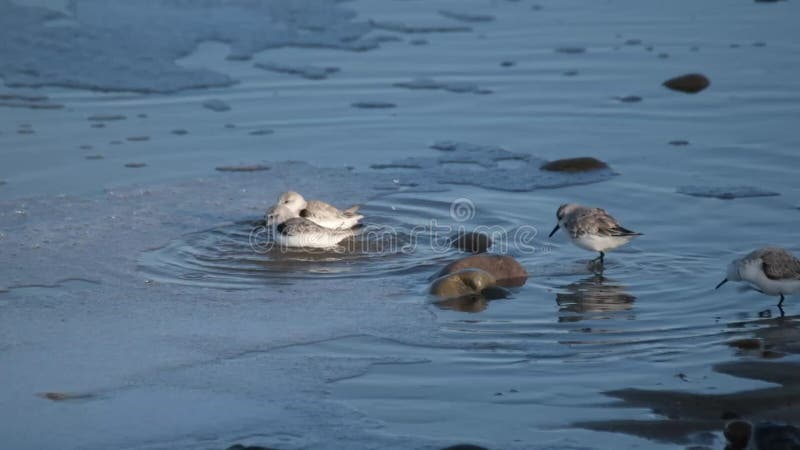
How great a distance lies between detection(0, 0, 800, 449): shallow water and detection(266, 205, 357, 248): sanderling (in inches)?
7.0

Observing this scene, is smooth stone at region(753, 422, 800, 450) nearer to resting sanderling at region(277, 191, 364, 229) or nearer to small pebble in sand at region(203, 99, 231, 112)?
resting sanderling at region(277, 191, 364, 229)

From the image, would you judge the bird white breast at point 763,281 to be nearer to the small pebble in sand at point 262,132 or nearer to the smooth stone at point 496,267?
the smooth stone at point 496,267

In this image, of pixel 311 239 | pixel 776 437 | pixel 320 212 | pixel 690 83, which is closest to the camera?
pixel 776 437

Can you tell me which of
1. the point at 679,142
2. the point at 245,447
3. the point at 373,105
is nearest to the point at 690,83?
the point at 679,142

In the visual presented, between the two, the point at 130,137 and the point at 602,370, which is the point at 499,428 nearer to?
the point at 602,370

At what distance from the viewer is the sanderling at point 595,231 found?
9.90 meters

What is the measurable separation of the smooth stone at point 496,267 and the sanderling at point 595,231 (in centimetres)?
67

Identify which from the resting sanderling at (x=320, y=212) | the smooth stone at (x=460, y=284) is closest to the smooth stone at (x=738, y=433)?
the smooth stone at (x=460, y=284)

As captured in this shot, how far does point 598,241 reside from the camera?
995 centimetres

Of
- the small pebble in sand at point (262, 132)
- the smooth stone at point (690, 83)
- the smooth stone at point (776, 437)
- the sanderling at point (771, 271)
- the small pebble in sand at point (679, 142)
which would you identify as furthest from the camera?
the smooth stone at point (690, 83)

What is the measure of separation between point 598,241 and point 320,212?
250 centimetres

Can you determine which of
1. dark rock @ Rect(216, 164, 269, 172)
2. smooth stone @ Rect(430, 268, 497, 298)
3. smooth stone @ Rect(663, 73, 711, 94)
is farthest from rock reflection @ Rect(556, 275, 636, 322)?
smooth stone @ Rect(663, 73, 711, 94)

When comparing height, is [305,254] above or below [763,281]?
above

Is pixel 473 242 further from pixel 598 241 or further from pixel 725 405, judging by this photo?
pixel 725 405
